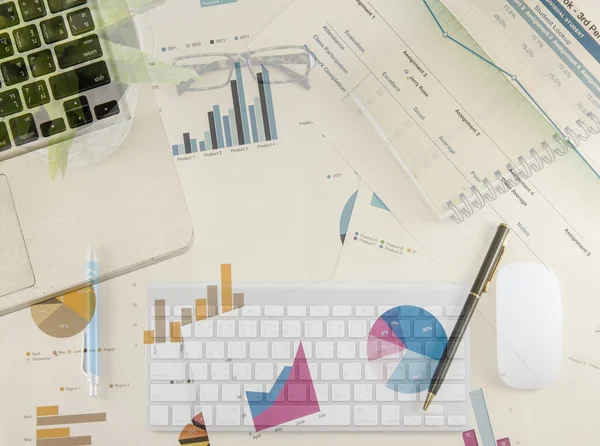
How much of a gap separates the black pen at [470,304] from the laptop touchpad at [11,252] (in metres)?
0.46

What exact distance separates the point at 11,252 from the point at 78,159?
0.40 ft

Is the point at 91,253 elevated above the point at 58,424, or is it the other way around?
the point at 91,253

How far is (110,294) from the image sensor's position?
2.31 ft

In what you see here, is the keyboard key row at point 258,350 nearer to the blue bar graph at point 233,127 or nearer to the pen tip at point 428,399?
the pen tip at point 428,399

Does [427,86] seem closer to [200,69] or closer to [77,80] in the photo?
[200,69]

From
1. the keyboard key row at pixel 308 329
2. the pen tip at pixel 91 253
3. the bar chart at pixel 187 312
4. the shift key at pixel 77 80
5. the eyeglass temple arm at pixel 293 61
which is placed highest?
the shift key at pixel 77 80

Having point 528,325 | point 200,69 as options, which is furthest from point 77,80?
point 528,325

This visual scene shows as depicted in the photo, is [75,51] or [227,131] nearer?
[75,51]

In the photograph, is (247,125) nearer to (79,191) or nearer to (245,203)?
(245,203)

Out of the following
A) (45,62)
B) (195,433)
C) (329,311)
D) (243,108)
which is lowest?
(195,433)

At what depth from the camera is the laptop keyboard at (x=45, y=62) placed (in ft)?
1.81

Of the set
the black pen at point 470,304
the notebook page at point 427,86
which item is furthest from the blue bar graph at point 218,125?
the black pen at point 470,304

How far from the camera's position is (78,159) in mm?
644

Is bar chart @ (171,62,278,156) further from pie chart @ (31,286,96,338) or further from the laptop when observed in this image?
pie chart @ (31,286,96,338)
